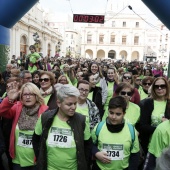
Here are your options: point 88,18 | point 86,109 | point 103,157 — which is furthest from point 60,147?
point 88,18

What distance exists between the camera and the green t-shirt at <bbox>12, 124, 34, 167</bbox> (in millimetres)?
2717

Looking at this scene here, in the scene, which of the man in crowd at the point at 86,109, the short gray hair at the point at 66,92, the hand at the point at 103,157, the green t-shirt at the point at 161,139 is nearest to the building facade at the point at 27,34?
the man in crowd at the point at 86,109

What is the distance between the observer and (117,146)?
2477 millimetres

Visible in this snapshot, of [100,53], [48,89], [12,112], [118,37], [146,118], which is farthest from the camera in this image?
[100,53]

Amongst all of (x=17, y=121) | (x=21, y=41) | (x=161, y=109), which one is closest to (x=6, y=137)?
(x=17, y=121)

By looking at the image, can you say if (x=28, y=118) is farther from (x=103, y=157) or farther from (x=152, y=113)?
(x=152, y=113)

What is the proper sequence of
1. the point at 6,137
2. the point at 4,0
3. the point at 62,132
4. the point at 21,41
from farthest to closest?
the point at 21,41 → the point at 4,0 → the point at 6,137 → the point at 62,132

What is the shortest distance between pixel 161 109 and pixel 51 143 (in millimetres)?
1538

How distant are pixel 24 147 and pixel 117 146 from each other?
3.47 ft

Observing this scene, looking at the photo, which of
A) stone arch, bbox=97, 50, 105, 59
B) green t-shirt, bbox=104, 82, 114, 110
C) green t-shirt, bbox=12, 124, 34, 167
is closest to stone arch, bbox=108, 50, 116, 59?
stone arch, bbox=97, 50, 105, 59

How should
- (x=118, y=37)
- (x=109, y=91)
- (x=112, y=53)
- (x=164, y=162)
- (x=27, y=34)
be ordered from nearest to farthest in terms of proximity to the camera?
(x=164, y=162)
(x=109, y=91)
(x=27, y=34)
(x=118, y=37)
(x=112, y=53)

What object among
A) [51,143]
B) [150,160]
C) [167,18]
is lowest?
[150,160]

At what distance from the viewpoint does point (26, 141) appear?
8.93ft

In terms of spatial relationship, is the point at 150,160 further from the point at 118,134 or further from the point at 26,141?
the point at 26,141
